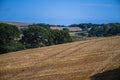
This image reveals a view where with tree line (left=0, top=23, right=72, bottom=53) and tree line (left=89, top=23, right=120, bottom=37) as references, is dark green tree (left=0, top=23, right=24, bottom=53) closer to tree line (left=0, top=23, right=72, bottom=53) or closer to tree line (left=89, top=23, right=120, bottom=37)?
tree line (left=0, top=23, right=72, bottom=53)

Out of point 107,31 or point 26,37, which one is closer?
point 26,37

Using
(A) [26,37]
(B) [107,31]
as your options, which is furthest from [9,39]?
(B) [107,31]

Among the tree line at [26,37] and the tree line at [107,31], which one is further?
the tree line at [107,31]

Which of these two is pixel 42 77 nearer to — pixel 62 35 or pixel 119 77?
pixel 119 77

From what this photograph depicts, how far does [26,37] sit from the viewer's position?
6153 cm

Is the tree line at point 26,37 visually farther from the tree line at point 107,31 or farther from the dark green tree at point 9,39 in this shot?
the tree line at point 107,31

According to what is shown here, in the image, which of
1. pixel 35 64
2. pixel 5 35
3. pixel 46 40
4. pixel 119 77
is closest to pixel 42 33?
pixel 46 40

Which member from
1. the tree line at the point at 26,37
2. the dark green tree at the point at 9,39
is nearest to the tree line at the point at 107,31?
the tree line at the point at 26,37

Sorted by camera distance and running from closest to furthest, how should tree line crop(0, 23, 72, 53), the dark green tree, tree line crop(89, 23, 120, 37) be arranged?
the dark green tree
tree line crop(0, 23, 72, 53)
tree line crop(89, 23, 120, 37)

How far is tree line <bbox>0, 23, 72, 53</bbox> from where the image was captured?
52312 mm

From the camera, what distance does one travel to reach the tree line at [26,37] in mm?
52312

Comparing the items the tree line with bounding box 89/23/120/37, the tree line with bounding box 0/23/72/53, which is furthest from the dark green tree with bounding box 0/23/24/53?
the tree line with bounding box 89/23/120/37

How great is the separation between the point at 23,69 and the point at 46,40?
40.3m

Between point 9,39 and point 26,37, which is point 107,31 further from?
point 9,39
